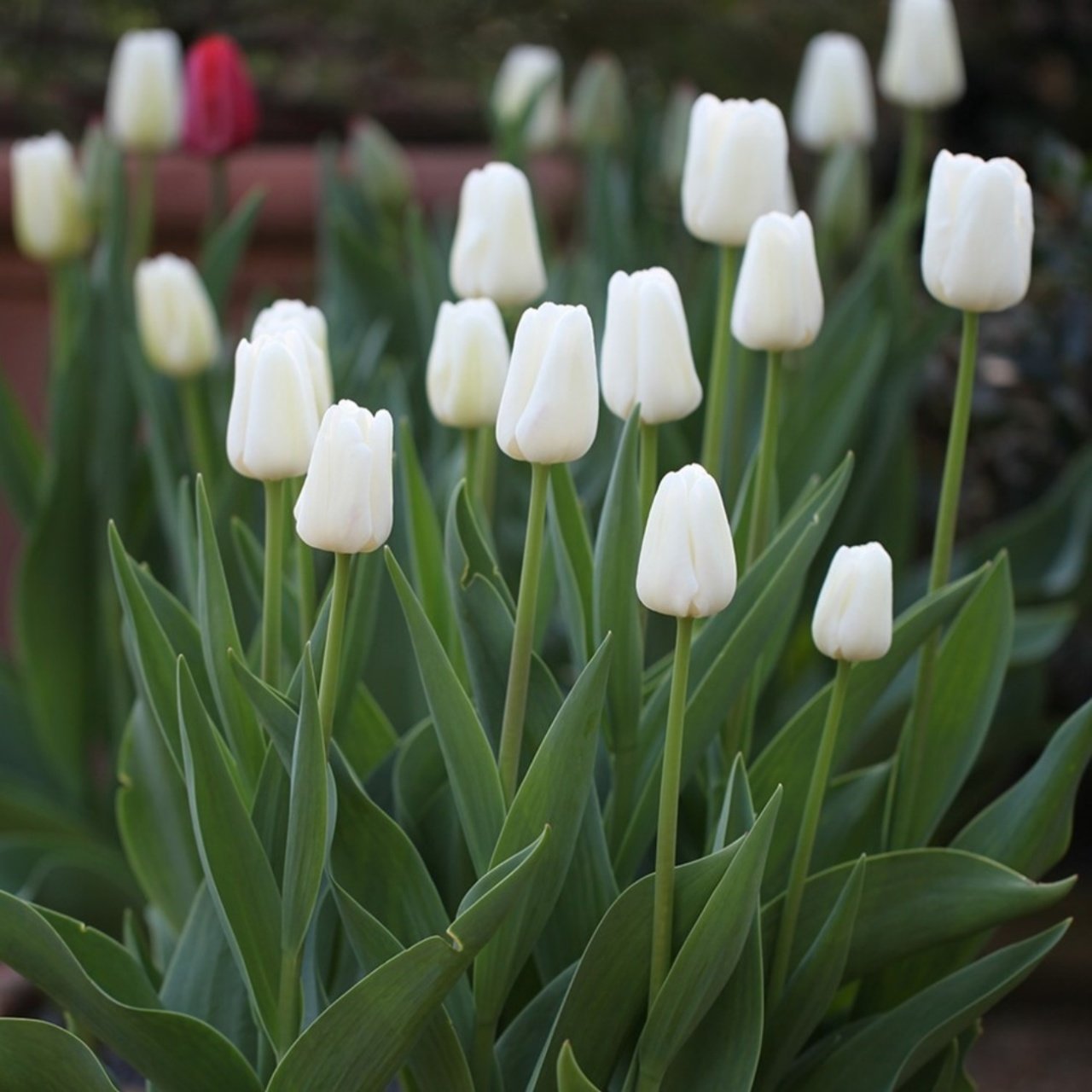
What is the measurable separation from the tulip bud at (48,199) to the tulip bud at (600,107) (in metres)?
0.65

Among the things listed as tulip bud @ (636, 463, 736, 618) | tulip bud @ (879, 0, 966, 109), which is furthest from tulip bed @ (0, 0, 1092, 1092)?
tulip bud @ (879, 0, 966, 109)

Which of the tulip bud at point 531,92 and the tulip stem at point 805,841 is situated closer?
the tulip stem at point 805,841

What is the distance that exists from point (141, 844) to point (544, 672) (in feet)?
1.35

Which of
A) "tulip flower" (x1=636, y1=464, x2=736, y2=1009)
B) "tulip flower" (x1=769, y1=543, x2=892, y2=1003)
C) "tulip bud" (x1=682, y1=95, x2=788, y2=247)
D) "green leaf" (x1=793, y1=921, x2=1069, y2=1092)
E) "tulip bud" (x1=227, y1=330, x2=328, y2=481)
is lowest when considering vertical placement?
"green leaf" (x1=793, y1=921, x2=1069, y2=1092)

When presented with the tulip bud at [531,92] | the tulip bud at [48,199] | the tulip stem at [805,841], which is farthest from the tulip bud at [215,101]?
the tulip stem at [805,841]

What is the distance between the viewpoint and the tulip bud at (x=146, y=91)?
1696 millimetres

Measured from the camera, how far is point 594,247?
1797 mm

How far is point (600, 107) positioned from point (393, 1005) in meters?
1.44

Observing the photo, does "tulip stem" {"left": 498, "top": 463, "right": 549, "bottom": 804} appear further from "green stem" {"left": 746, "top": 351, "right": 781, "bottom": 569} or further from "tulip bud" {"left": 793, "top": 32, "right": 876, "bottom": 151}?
"tulip bud" {"left": 793, "top": 32, "right": 876, "bottom": 151}

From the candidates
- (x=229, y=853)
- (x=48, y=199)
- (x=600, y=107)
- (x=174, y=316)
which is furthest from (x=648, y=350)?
(x=600, y=107)

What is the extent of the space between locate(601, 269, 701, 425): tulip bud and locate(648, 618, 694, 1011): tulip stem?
170mm

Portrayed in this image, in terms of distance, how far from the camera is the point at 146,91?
172 cm

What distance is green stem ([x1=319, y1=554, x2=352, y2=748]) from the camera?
77 cm

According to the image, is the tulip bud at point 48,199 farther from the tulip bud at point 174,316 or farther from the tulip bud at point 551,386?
the tulip bud at point 551,386
